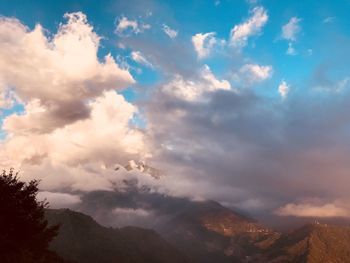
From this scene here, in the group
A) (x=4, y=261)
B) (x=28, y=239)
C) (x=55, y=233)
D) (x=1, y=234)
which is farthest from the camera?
(x=55, y=233)

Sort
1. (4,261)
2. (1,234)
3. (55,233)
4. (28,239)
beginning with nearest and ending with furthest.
Result: (4,261), (1,234), (28,239), (55,233)

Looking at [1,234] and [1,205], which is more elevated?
[1,205]

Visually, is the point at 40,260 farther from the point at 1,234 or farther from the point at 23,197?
the point at 23,197

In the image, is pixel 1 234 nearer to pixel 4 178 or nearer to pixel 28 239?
pixel 28 239

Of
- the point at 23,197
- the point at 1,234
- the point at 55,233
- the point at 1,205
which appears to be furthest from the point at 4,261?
the point at 55,233

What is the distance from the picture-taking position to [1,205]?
70.6 metres

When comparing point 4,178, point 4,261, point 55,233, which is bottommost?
point 4,261

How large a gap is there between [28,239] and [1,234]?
7.59 metres

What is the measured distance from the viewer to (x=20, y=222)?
7219 cm

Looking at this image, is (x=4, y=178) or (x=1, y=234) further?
(x=4, y=178)

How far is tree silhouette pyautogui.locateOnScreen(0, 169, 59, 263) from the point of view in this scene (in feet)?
216

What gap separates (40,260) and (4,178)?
17563mm

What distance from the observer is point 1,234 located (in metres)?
67.4

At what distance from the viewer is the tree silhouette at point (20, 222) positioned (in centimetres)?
6581
